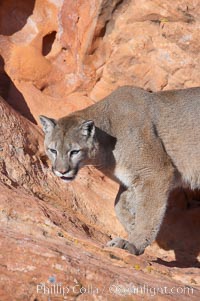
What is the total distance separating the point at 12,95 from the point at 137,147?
122 inches

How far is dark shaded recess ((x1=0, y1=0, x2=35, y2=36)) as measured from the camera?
33.2 feet

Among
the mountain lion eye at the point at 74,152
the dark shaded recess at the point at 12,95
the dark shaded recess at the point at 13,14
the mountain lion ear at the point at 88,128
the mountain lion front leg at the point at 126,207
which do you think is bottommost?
the mountain lion front leg at the point at 126,207

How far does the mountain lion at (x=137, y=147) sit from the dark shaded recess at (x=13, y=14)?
303 centimetres

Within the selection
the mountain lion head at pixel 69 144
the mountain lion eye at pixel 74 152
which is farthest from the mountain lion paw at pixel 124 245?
the mountain lion eye at pixel 74 152

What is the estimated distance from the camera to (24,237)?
19.5ft

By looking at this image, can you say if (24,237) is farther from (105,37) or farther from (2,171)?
(105,37)

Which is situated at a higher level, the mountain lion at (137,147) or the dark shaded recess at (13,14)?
the dark shaded recess at (13,14)

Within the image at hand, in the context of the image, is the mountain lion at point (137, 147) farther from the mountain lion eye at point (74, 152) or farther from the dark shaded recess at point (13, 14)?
the dark shaded recess at point (13, 14)

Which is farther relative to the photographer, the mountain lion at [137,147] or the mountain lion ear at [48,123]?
the mountain lion ear at [48,123]

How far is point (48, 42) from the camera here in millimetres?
10281

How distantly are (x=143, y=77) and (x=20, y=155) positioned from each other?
2726 mm

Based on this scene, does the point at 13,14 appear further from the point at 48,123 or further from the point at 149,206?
the point at 149,206

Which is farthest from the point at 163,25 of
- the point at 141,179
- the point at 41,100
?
the point at 141,179

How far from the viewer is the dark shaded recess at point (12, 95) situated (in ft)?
31.1
